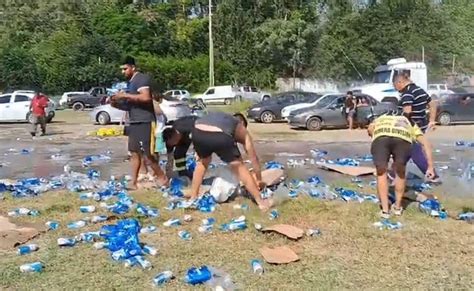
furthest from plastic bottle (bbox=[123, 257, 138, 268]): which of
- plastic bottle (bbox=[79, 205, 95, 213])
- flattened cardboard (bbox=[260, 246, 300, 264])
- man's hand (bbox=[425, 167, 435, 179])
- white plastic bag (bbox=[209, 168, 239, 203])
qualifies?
man's hand (bbox=[425, 167, 435, 179])

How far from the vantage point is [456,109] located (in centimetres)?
2627

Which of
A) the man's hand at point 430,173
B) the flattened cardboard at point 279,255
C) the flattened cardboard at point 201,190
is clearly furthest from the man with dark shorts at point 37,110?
the flattened cardboard at point 279,255

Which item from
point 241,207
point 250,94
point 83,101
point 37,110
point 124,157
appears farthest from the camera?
point 250,94

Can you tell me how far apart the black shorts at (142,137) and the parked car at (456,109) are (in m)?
19.5

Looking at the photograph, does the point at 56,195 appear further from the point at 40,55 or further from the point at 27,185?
the point at 40,55

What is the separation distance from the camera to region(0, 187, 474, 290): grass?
211 inches

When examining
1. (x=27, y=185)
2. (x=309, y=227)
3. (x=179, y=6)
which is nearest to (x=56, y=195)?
(x=27, y=185)

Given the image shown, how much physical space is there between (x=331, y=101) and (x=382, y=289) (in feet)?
68.6

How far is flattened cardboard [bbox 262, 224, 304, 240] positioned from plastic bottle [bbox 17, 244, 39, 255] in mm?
2286

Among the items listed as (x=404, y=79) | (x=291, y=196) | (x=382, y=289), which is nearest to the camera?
(x=382, y=289)

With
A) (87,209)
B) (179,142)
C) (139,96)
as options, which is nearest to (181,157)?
(179,142)

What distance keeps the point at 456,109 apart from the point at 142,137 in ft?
65.9

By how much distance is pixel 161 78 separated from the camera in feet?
181

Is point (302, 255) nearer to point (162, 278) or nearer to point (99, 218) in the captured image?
point (162, 278)
